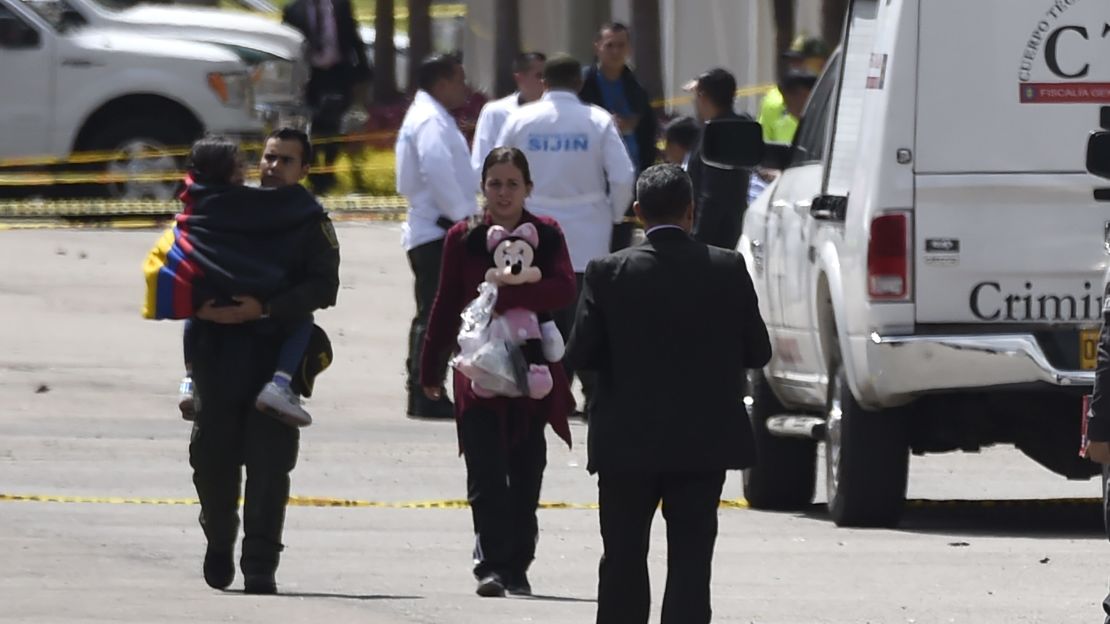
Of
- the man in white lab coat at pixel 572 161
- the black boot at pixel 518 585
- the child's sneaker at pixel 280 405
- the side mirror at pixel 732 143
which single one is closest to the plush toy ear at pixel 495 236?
the child's sneaker at pixel 280 405

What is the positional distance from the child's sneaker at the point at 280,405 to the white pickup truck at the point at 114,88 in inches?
482

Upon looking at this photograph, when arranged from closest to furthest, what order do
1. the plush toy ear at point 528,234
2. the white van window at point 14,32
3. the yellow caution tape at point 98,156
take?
the plush toy ear at point 528,234, the white van window at point 14,32, the yellow caution tape at point 98,156

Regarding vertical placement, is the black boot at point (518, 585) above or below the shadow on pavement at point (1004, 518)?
above

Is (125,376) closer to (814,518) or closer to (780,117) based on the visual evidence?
(780,117)

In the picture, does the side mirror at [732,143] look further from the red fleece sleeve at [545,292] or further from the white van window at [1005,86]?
the red fleece sleeve at [545,292]

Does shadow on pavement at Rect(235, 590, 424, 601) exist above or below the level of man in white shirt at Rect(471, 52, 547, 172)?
below

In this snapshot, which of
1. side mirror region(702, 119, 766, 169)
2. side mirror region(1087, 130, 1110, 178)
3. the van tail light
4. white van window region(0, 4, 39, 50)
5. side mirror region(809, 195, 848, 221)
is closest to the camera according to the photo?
side mirror region(1087, 130, 1110, 178)

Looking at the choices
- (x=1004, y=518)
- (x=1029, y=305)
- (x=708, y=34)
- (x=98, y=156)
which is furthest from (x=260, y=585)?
(x=708, y=34)

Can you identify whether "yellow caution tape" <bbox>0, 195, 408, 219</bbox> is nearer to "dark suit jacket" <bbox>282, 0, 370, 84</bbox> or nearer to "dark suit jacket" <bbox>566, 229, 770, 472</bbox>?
"dark suit jacket" <bbox>282, 0, 370, 84</bbox>

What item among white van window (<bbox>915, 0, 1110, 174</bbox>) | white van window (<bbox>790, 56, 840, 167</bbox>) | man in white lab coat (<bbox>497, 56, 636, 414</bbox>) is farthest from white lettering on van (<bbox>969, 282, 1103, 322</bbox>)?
man in white lab coat (<bbox>497, 56, 636, 414</bbox>)

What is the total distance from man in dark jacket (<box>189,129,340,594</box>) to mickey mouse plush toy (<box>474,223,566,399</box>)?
1.81ft

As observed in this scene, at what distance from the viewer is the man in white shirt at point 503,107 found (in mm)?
14398

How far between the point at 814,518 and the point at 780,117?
5.45 m

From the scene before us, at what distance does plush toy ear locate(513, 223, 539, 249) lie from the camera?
8.98 metres
